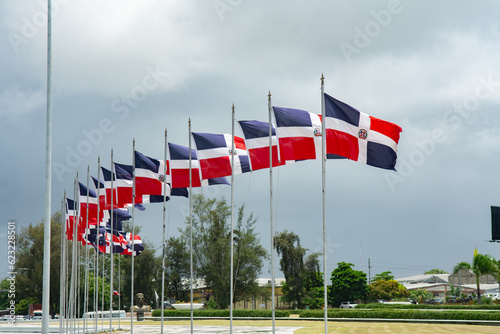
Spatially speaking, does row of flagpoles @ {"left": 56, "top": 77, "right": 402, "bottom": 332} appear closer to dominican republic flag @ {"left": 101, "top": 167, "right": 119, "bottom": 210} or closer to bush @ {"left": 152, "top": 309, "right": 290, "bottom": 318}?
dominican republic flag @ {"left": 101, "top": 167, "right": 119, "bottom": 210}

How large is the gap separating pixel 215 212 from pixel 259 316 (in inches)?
870

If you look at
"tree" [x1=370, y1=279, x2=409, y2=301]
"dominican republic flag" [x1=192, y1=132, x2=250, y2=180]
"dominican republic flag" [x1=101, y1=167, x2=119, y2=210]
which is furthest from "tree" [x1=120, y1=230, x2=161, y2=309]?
"dominican republic flag" [x1=192, y1=132, x2=250, y2=180]

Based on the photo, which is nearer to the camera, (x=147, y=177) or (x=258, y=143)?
(x=258, y=143)

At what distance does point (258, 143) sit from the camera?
2559 centimetres

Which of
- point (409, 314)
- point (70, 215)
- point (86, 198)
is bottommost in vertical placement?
point (409, 314)

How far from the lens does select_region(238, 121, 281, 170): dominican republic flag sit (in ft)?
83.4

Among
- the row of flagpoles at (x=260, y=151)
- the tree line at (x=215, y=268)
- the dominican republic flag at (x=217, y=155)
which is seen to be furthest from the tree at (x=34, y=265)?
the dominican republic flag at (x=217, y=155)

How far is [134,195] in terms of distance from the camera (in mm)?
30797

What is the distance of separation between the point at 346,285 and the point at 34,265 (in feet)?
137

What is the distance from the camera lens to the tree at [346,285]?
79.4 meters

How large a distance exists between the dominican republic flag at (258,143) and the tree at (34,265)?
192 ft

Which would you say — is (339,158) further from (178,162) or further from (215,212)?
(215,212)

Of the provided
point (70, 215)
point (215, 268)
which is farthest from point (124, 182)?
point (215, 268)

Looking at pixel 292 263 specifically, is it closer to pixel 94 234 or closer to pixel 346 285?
pixel 346 285
